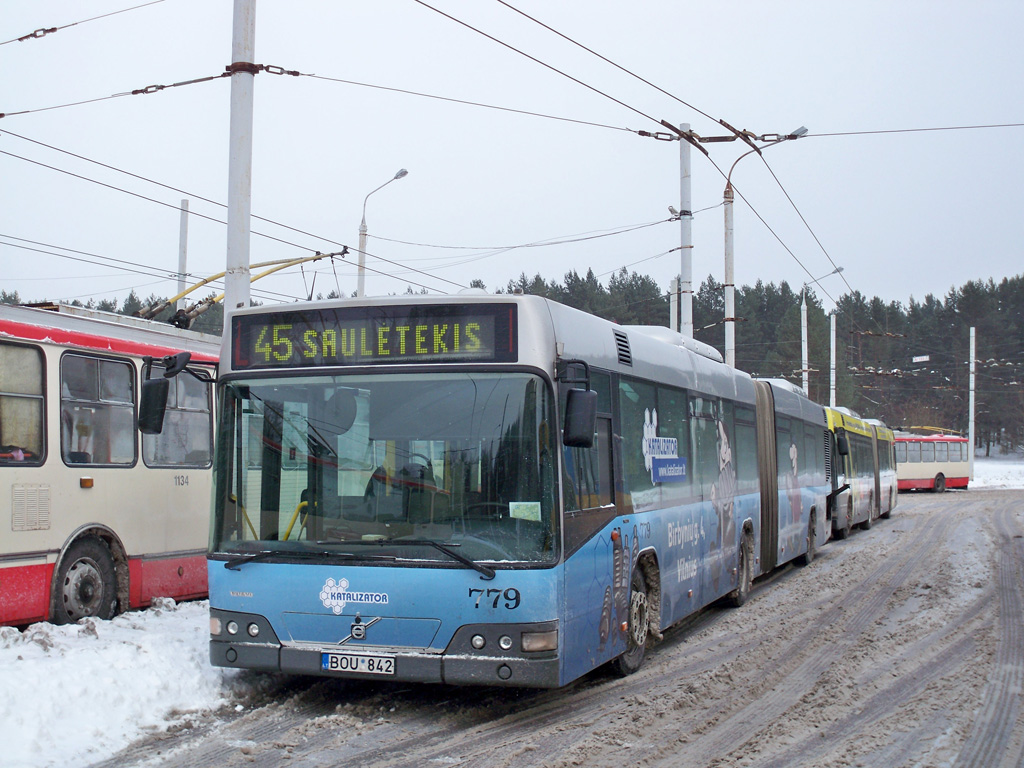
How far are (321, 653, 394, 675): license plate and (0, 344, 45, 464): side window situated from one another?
12.1ft

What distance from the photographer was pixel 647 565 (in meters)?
8.38

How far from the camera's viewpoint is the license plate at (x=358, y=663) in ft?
20.9

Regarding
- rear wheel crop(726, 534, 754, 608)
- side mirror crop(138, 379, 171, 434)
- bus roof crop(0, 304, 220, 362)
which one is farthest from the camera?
rear wheel crop(726, 534, 754, 608)

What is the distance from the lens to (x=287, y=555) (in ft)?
21.8

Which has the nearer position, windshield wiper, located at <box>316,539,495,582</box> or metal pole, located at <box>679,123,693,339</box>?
windshield wiper, located at <box>316,539,495,582</box>

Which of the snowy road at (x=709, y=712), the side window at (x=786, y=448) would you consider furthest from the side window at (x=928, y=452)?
the snowy road at (x=709, y=712)

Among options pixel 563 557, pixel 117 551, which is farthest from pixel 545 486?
pixel 117 551

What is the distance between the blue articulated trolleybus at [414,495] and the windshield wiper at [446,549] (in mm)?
10

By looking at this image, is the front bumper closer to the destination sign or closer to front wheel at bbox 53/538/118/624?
the destination sign

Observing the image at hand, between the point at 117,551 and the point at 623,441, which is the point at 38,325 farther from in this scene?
the point at 623,441

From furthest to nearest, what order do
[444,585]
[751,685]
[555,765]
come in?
[751,685] → [444,585] → [555,765]

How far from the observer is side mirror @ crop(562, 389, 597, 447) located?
6.19 metres

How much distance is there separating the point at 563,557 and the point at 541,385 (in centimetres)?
108

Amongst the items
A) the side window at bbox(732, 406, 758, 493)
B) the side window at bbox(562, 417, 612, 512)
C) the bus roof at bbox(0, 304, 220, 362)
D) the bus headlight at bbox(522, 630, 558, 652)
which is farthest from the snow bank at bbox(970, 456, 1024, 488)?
the bus headlight at bbox(522, 630, 558, 652)
